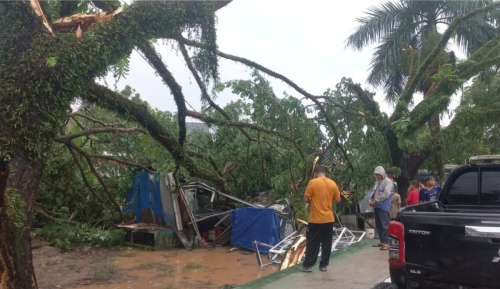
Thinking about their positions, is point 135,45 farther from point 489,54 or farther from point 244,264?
point 489,54

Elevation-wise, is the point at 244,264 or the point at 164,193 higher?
the point at 164,193

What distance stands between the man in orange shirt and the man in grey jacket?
213cm

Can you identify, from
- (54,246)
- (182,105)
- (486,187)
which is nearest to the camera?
(486,187)

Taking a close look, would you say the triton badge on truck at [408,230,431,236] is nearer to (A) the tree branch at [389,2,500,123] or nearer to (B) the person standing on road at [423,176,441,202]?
(B) the person standing on road at [423,176,441,202]

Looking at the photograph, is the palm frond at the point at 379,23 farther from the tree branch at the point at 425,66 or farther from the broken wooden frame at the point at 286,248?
the broken wooden frame at the point at 286,248

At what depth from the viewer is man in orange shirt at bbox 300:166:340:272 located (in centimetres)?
677

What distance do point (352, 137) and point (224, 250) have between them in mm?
4452

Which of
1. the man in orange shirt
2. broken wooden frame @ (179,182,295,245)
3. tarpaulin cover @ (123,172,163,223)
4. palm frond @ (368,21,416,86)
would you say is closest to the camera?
the man in orange shirt

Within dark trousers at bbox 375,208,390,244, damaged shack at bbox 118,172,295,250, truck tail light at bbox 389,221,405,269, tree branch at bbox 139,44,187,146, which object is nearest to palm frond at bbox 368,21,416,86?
damaged shack at bbox 118,172,295,250

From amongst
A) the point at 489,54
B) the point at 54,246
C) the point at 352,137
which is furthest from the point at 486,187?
the point at 54,246

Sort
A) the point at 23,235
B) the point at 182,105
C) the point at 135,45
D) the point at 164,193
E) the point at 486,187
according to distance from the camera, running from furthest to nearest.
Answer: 1. the point at 164,193
2. the point at 182,105
3. the point at 135,45
4. the point at 486,187
5. the point at 23,235

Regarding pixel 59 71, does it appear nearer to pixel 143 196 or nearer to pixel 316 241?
pixel 316 241

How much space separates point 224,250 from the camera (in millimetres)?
12664

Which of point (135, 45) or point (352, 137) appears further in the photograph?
point (352, 137)
